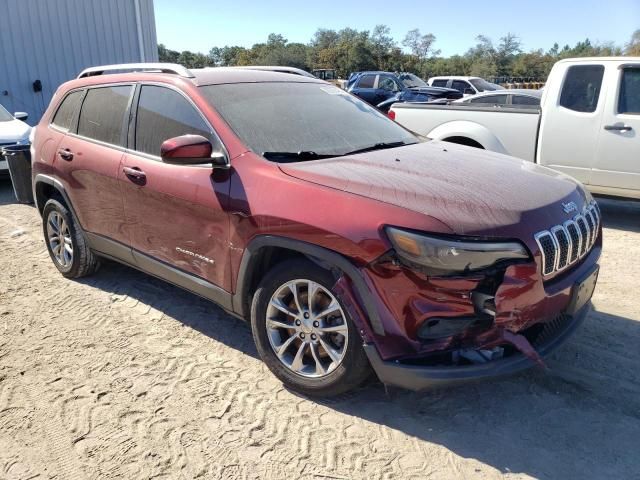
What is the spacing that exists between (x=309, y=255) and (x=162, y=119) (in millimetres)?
1593

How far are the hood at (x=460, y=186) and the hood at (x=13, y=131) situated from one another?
739cm

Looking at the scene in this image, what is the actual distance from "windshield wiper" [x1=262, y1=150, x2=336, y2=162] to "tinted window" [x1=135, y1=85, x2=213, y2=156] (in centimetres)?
44

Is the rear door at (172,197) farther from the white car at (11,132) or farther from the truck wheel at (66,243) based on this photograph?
the white car at (11,132)

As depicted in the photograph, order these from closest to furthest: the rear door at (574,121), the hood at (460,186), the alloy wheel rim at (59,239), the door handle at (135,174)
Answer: the hood at (460,186)
the door handle at (135,174)
the alloy wheel rim at (59,239)
the rear door at (574,121)

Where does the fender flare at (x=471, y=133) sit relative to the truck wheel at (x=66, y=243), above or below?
above

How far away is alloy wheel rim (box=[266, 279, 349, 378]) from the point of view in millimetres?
2762

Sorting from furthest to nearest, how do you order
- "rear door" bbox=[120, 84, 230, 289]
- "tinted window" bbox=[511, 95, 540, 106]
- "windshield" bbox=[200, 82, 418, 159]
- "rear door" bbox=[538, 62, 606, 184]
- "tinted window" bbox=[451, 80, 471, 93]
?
"tinted window" bbox=[451, 80, 471, 93] → "tinted window" bbox=[511, 95, 540, 106] → "rear door" bbox=[538, 62, 606, 184] → "windshield" bbox=[200, 82, 418, 159] → "rear door" bbox=[120, 84, 230, 289]

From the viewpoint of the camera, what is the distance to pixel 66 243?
4.68 metres

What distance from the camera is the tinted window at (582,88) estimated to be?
20.8 ft

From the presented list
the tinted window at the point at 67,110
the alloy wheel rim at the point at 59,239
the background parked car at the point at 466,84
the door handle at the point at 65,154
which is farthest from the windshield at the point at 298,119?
the background parked car at the point at 466,84

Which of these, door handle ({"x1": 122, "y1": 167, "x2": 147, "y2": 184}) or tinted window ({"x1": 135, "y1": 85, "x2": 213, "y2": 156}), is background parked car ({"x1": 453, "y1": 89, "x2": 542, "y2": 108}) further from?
door handle ({"x1": 122, "y1": 167, "x2": 147, "y2": 184})

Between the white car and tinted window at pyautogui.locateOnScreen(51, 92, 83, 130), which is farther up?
tinted window at pyautogui.locateOnScreen(51, 92, 83, 130)

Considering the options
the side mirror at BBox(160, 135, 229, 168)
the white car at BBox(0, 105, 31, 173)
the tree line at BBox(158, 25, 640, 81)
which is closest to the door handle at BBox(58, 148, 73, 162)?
the side mirror at BBox(160, 135, 229, 168)

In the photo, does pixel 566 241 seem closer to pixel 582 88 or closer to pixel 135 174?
pixel 135 174
